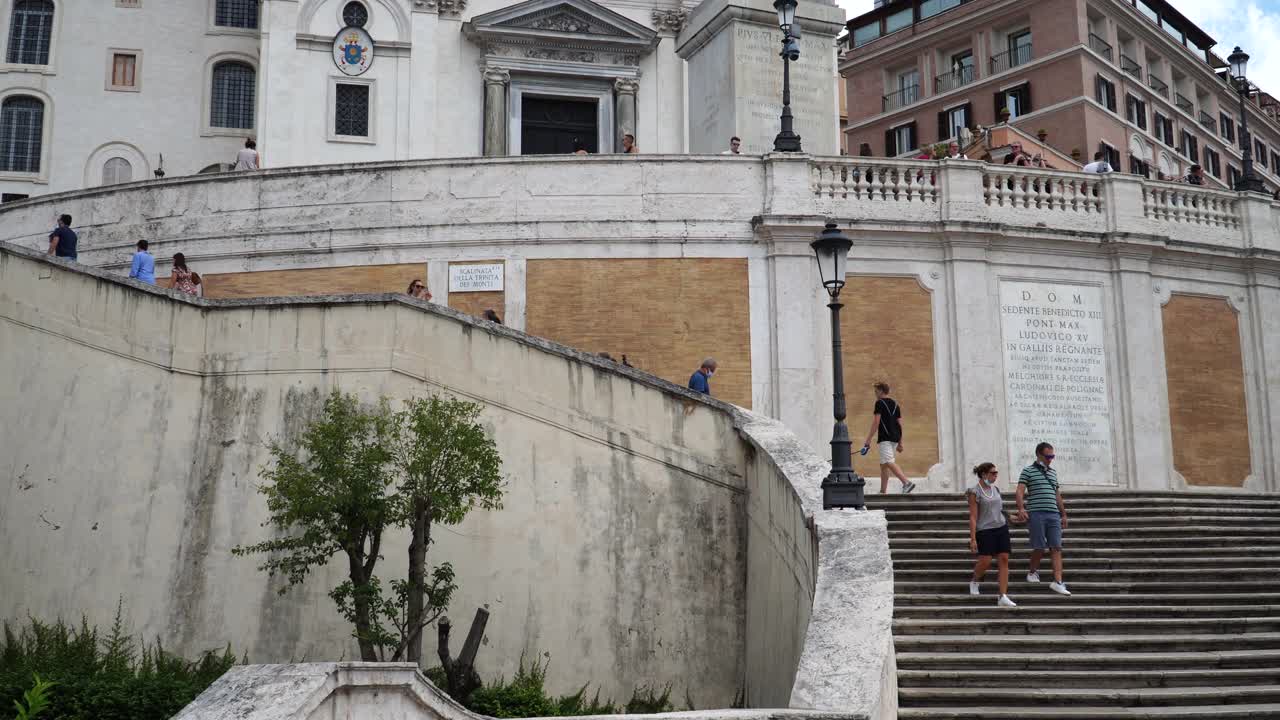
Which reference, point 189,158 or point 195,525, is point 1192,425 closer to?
point 195,525

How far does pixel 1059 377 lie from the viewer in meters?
21.6

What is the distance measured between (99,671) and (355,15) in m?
21.9

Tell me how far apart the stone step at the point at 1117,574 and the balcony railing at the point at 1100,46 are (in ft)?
137

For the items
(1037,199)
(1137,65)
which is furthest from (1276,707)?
(1137,65)

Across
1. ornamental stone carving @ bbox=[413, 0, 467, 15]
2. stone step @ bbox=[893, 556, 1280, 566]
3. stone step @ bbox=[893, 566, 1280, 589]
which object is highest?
ornamental stone carving @ bbox=[413, 0, 467, 15]

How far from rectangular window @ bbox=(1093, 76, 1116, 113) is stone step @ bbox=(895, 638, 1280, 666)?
43039mm

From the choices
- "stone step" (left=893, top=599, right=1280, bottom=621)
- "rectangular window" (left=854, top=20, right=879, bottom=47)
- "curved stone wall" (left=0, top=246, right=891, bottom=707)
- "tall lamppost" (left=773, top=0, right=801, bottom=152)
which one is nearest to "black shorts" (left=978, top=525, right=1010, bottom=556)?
"stone step" (left=893, top=599, right=1280, bottom=621)

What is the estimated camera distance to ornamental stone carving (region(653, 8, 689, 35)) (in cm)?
3412

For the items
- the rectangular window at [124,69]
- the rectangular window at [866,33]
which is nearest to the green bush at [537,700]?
the rectangular window at [124,69]

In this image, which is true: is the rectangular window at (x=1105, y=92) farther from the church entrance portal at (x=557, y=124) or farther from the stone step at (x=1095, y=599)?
the stone step at (x=1095, y=599)

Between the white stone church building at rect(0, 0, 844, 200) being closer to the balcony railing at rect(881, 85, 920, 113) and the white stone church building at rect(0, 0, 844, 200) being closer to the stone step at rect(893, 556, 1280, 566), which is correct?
the stone step at rect(893, 556, 1280, 566)

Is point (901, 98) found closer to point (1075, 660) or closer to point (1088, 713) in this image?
point (1075, 660)

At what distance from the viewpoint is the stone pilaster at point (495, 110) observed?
32375 mm

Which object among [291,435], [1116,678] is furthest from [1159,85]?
[1116,678]
